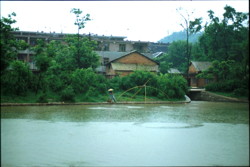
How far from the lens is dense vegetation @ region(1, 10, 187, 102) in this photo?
66.3 feet

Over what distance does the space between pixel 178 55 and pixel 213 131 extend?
132 ft

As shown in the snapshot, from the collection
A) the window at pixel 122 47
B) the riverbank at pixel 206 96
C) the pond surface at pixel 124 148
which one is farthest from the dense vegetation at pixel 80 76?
the window at pixel 122 47

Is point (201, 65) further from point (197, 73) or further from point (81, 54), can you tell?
point (81, 54)

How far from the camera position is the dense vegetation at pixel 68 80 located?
20203 millimetres

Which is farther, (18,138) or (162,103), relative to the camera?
(162,103)

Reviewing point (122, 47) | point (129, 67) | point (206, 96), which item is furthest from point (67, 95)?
point (122, 47)

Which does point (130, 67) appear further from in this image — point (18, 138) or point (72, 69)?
point (18, 138)

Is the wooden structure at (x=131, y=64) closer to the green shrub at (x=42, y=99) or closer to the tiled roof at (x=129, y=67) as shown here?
the tiled roof at (x=129, y=67)

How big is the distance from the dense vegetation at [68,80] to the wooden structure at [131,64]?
225 inches

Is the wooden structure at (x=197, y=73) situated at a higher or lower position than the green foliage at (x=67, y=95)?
higher

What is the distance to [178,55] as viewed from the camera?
Answer: 48656 mm

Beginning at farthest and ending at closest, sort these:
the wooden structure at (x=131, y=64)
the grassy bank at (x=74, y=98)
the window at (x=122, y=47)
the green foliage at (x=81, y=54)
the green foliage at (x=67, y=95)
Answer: the window at (x=122, y=47), the wooden structure at (x=131, y=64), the green foliage at (x=81, y=54), the green foliage at (x=67, y=95), the grassy bank at (x=74, y=98)

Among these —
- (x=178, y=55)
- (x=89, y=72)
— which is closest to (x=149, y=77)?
(x=89, y=72)

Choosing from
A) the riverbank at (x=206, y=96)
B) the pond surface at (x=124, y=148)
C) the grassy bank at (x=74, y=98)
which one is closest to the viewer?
the pond surface at (x=124, y=148)
